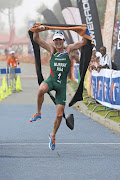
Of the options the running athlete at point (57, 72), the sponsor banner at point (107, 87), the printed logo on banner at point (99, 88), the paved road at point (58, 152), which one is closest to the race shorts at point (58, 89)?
the running athlete at point (57, 72)

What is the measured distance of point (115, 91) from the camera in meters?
13.0

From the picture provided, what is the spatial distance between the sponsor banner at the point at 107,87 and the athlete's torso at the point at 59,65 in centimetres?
459

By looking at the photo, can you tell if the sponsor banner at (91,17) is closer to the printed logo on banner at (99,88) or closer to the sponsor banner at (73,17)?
the sponsor banner at (73,17)

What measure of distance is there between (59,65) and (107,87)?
592cm

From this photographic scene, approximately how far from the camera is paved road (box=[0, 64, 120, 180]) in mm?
6836

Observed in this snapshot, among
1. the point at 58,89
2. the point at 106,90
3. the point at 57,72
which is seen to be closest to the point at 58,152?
the point at 58,89

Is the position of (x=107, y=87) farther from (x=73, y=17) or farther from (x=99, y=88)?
(x=73, y=17)

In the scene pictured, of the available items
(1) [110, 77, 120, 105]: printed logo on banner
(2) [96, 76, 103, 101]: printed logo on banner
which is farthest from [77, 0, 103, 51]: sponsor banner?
(1) [110, 77, 120, 105]: printed logo on banner

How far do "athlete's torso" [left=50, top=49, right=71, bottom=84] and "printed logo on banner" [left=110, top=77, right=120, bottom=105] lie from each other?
4.58 meters

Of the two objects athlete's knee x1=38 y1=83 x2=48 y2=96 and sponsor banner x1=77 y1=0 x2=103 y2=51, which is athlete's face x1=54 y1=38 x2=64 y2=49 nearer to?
athlete's knee x1=38 y1=83 x2=48 y2=96

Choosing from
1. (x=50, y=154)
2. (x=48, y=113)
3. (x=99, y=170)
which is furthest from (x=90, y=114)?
(x=99, y=170)

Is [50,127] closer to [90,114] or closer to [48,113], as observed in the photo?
[90,114]

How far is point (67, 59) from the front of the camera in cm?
834

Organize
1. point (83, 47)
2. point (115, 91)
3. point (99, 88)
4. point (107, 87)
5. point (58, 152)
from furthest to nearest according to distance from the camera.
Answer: point (99, 88)
point (107, 87)
point (115, 91)
point (83, 47)
point (58, 152)
